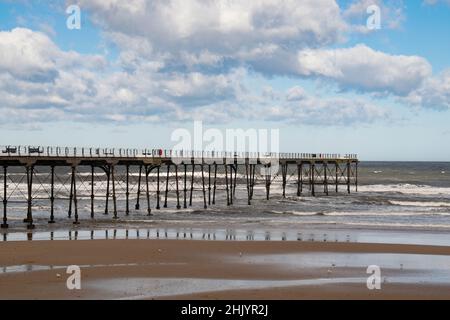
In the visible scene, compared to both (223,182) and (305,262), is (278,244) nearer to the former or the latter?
(305,262)

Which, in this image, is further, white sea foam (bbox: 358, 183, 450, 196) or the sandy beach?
white sea foam (bbox: 358, 183, 450, 196)

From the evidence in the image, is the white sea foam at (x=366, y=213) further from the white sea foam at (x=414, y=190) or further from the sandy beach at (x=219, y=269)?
the white sea foam at (x=414, y=190)

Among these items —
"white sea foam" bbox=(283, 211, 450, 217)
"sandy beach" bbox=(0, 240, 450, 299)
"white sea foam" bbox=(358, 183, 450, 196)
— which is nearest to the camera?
"sandy beach" bbox=(0, 240, 450, 299)

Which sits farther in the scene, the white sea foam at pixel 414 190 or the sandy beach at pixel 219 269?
the white sea foam at pixel 414 190

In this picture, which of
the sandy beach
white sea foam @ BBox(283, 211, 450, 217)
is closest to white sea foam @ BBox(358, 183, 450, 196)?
white sea foam @ BBox(283, 211, 450, 217)

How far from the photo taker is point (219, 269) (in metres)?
20.4

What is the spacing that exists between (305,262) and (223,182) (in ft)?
274

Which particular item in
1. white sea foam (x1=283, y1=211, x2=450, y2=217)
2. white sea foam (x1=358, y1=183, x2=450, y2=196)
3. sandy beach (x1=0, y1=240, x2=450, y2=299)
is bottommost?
white sea foam (x1=358, y1=183, x2=450, y2=196)

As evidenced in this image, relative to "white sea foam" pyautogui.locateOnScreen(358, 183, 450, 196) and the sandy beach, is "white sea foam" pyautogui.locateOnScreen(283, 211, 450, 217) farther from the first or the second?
"white sea foam" pyautogui.locateOnScreen(358, 183, 450, 196)

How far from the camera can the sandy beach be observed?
16469 millimetres

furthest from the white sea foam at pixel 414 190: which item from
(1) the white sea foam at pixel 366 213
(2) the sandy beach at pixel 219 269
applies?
(2) the sandy beach at pixel 219 269

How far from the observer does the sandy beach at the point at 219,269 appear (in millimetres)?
16469
